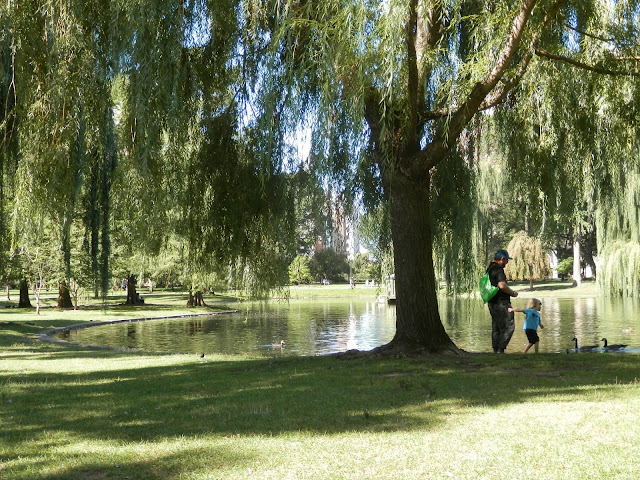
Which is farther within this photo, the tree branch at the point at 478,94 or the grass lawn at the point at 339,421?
the tree branch at the point at 478,94

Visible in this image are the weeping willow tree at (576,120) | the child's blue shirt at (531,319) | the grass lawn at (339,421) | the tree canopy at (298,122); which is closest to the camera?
the grass lawn at (339,421)

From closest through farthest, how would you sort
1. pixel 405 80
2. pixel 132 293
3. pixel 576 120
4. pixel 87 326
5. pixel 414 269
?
pixel 405 80 < pixel 414 269 < pixel 576 120 < pixel 87 326 < pixel 132 293

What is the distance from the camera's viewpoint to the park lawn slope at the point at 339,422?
156 inches

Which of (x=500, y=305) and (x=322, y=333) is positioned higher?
(x=500, y=305)

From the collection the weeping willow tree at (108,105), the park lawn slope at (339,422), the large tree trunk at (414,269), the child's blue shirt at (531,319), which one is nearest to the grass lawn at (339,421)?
the park lawn slope at (339,422)

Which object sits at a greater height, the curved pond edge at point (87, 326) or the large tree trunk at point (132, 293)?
the large tree trunk at point (132, 293)

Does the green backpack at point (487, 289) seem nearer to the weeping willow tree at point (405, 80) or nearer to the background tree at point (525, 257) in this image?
the weeping willow tree at point (405, 80)

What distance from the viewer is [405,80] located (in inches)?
310

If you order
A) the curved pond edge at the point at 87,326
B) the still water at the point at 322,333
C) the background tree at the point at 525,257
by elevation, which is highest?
the background tree at the point at 525,257

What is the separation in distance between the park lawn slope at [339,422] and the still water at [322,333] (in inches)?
243

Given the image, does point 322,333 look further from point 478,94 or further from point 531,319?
point 478,94

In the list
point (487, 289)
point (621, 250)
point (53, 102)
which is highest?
point (53, 102)

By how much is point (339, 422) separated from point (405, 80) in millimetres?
4476

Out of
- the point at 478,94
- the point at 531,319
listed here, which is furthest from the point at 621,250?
the point at 478,94
